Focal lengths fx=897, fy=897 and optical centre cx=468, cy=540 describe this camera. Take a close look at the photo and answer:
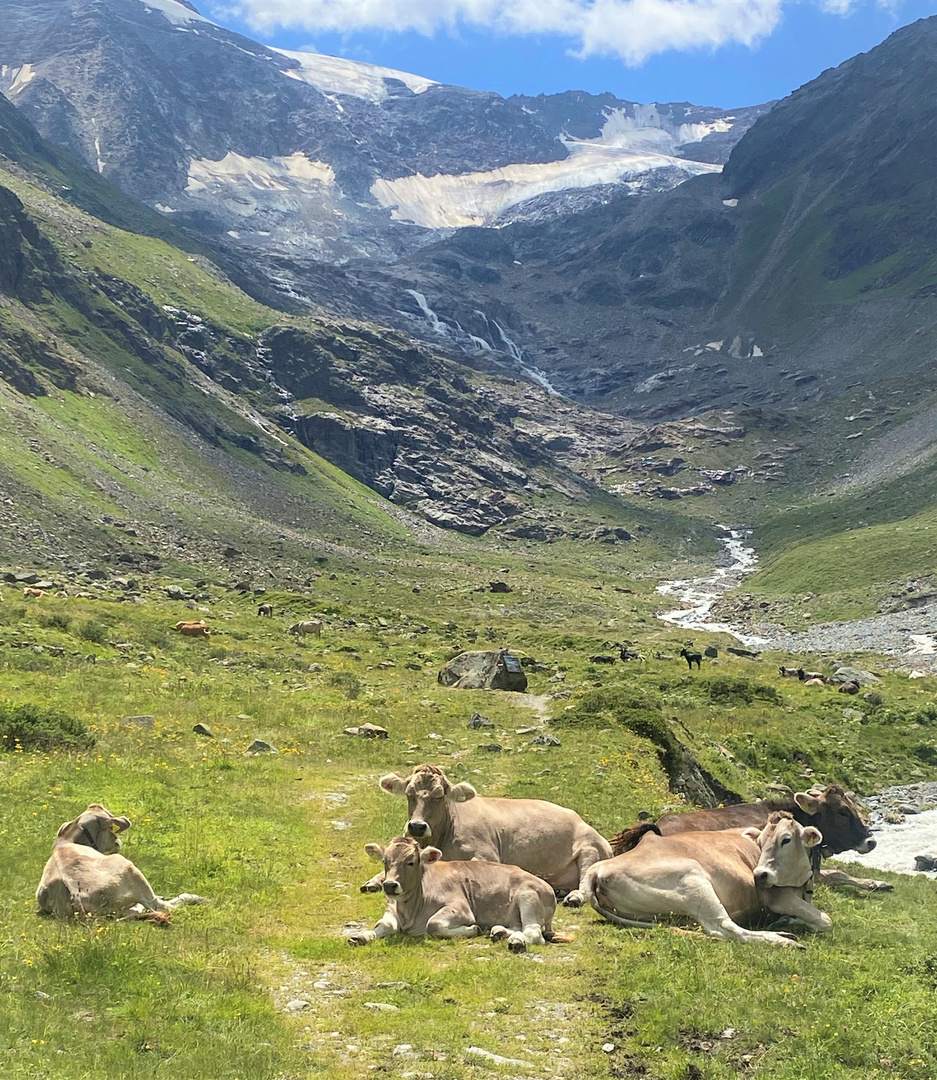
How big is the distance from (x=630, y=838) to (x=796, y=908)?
3.25m

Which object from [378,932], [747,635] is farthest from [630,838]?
[747,635]

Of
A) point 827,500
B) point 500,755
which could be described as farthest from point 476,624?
point 827,500

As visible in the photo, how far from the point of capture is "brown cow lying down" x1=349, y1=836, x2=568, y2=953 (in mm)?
13156

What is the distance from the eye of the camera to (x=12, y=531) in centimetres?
7844

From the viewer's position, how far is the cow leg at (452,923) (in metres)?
13.2

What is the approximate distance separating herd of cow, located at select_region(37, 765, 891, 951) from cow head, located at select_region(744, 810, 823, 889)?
0.02m

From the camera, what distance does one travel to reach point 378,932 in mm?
12898

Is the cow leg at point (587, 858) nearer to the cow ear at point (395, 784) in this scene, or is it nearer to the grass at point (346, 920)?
the grass at point (346, 920)

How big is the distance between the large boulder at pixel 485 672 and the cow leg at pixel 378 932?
93.2 feet

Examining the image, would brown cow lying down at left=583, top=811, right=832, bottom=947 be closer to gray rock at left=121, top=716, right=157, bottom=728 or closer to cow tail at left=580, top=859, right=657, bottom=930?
cow tail at left=580, top=859, right=657, bottom=930

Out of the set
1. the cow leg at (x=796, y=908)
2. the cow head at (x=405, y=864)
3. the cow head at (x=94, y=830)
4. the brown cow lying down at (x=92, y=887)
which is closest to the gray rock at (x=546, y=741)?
the cow leg at (x=796, y=908)

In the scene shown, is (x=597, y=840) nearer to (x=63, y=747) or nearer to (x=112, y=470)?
(x=63, y=747)

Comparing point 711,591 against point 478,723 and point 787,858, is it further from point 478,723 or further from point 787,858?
point 787,858

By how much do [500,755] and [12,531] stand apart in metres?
65.5
